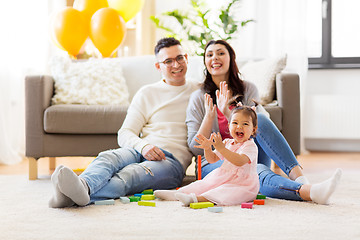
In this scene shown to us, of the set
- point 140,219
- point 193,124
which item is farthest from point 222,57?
point 140,219

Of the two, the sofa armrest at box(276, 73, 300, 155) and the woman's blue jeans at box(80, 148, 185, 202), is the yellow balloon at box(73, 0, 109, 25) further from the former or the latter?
the woman's blue jeans at box(80, 148, 185, 202)

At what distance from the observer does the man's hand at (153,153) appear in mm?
2121

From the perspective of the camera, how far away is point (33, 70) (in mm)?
4113

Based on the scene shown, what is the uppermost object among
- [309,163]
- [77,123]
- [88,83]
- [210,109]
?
[88,83]

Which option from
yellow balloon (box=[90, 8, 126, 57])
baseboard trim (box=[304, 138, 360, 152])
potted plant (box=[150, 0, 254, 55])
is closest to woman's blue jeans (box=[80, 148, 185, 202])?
yellow balloon (box=[90, 8, 126, 57])

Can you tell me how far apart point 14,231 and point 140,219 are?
396mm

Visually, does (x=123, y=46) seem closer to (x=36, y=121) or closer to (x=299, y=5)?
(x=299, y=5)

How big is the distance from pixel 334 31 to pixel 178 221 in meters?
3.62

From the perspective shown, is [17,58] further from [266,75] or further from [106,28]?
[266,75]

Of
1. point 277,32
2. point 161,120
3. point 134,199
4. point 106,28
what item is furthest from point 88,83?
point 277,32

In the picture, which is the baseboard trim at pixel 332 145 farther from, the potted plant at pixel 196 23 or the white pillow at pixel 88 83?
the white pillow at pixel 88 83

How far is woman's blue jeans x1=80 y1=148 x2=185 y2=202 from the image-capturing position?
188cm

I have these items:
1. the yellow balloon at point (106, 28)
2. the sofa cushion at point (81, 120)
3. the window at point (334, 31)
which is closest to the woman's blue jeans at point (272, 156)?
the sofa cushion at point (81, 120)

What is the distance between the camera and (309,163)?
362 cm
